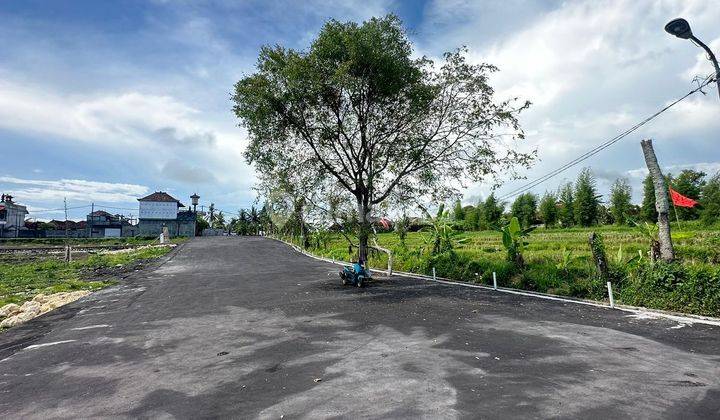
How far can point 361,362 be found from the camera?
7191 mm

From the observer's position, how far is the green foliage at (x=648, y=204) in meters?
48.4

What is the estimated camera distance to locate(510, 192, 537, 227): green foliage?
64.4m

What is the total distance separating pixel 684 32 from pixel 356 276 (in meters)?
13.5

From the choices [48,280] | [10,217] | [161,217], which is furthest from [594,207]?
[10,217]

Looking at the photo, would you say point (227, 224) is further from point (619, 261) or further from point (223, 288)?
point (619, 261)

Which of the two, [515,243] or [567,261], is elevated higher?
[515,243]

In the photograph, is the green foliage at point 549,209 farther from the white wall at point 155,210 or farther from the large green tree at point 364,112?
the white wall at point 155,210

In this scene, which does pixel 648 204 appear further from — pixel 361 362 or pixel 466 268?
pixel 361 362

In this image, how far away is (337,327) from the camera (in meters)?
10.0

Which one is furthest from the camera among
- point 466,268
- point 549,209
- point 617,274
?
point 549,209

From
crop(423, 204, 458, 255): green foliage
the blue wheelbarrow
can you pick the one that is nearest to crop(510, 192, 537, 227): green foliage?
crop(423, 204, 458, 255): green foliage

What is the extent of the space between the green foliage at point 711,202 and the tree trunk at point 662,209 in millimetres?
35781

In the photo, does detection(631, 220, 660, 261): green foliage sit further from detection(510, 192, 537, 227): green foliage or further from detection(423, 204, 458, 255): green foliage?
detection(510, 192, 537, 227): green foliage

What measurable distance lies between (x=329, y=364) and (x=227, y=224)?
122 m
